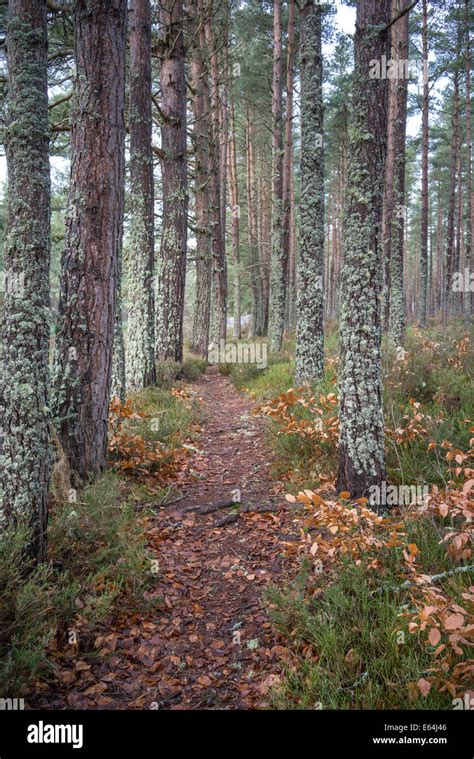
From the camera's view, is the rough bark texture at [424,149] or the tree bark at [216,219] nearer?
the rough bark texture at [424,149]

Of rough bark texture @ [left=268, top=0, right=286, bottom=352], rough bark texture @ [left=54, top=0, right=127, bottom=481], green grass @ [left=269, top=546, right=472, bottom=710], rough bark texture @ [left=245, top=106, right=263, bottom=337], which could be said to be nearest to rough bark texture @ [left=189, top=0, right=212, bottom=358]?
rough bark texture @ [left=268, top=0, right=286, bottom=352]

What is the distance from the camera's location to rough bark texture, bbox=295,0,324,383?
809 cm

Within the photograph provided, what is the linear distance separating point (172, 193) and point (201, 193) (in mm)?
4306

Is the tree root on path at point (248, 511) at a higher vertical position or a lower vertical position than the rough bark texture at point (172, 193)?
lower

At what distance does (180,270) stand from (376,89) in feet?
24.6

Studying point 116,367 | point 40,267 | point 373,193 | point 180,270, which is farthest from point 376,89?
point 180,270

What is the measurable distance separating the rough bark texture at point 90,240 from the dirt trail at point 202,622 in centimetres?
149

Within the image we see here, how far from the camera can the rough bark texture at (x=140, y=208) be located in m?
8.53

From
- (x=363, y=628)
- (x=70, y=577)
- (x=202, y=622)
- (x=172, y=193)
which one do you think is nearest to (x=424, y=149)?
(x=172, y=193)

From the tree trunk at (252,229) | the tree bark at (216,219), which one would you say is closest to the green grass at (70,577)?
the tree bark at (216,219)

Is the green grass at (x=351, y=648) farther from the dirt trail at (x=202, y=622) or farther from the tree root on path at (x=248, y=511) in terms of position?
the tree root on path at (x=248, y=511)

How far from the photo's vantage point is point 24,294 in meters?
3.38

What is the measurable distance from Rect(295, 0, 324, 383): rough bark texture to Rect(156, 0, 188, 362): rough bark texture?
11.5 feet

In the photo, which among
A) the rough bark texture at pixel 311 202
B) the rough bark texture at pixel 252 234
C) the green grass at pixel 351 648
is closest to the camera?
the green grass at pixel 351 648
